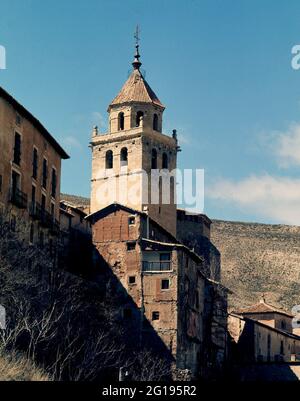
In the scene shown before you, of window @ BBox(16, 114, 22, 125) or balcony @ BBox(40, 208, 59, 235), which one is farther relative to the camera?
balcony @ BBox(40, 208, 59, 235)

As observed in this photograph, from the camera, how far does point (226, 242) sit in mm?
140250

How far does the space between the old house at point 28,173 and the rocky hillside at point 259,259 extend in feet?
222

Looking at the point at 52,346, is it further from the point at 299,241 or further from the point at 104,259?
the point at 299,241

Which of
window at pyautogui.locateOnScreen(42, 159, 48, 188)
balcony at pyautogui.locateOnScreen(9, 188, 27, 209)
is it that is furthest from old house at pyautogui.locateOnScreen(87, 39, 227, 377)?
balcony at pyautogui.locateOnScreen(9, 188, 27, 209)

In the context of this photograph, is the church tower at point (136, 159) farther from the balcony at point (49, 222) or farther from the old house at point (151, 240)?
the balcony at point (49, 222)

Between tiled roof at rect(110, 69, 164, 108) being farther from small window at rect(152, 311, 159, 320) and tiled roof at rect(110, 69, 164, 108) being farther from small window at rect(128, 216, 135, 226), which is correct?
small window at rect(152, 311, 159, 320)

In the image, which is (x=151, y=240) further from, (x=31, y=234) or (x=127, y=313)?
(x=31, y=234)

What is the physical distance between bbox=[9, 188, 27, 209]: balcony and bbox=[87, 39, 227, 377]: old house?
10995mm

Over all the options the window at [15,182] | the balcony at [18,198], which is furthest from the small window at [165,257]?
the window at [15,182]

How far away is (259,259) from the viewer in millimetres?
138500

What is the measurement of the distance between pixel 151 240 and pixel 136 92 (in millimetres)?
22697

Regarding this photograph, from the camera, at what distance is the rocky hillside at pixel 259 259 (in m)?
126

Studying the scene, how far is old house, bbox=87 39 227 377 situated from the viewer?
2256 inches
